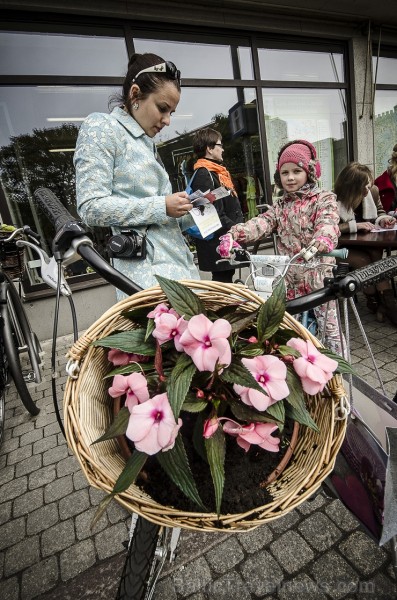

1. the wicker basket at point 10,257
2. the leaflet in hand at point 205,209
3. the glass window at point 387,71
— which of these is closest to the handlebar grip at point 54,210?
the leaflet in hand at point 205,209

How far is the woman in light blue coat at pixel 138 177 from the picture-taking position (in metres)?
1.19

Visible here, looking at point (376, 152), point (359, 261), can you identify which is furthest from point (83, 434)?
point (376, 152)

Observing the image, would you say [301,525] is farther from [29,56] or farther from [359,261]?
[29,56]

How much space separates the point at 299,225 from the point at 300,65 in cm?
521

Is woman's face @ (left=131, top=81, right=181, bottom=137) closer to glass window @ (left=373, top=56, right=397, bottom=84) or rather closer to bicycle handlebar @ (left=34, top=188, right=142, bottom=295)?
bicycle handlebar @ (left=34, top=188, right=142, bottom=295)

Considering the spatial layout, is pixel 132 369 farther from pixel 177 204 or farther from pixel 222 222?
pixel 222 222

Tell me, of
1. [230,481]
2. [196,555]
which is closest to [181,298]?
[230,481]

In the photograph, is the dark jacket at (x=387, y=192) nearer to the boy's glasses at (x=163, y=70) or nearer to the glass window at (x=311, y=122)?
the glass window at (x=311, y=122)

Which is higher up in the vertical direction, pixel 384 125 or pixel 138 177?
pixel 384 125

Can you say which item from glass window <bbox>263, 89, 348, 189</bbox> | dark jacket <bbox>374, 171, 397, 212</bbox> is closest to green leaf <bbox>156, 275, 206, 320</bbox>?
dark jacket <bbox>374, 171, 397, 212</bbox>

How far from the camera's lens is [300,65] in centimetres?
565

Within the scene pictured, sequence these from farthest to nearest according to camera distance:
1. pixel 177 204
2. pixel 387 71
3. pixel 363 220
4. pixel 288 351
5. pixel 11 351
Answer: pixel 387 71 < pixel 363 220 < pixel 11 351 < pixel 177 204 < pixel 288 351

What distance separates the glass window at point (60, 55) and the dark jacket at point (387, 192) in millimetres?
4168

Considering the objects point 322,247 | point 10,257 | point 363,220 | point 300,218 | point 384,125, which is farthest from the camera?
point 384,125
